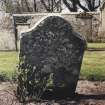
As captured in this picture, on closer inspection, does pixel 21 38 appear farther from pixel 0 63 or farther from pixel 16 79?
pixel 0 63

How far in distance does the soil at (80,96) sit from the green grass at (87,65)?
0.71m

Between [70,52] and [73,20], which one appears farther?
[73,20]

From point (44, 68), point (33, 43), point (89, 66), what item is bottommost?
point (89, 66)

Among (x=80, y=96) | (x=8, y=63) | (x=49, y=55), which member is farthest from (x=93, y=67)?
(x=49, y=55)

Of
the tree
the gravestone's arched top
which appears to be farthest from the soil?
the tree

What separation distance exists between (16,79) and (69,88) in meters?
1.10

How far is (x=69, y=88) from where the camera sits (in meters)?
7.81

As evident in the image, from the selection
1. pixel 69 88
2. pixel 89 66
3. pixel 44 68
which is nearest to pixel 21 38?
pixel 44 68

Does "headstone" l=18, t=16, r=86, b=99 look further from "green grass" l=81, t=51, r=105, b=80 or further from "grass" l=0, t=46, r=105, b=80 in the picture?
"green grass" l=81, t=51, r=105, b=80

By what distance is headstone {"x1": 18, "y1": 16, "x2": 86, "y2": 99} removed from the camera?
7.55m

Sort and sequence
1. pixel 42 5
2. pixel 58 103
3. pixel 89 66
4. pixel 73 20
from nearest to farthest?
pixel 58 103 < pixel 89 66 < pixel 73 20 < pixel 42 5

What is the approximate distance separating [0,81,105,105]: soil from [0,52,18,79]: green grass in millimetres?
927

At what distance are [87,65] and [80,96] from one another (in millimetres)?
3918

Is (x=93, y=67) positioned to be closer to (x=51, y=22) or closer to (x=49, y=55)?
(x=49, y=55)
